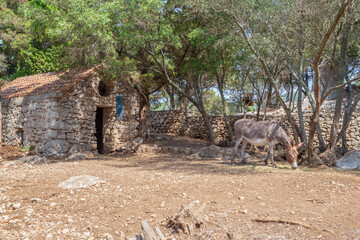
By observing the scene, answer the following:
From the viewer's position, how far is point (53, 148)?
35.6ft

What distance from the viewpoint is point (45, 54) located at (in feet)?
57.5

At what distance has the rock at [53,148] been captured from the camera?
35.2 feet

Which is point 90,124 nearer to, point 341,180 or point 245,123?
point 245,123

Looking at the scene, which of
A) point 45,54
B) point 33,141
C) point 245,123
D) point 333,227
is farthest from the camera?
point 45,54

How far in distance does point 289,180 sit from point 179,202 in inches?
116

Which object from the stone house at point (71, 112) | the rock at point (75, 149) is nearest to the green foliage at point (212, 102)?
the stone house at point (71, 112)

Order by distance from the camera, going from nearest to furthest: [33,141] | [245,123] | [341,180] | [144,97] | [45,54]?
[341,180] < [245,123] < [33,141] < [144,97] < [45,54]

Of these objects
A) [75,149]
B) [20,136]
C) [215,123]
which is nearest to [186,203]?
[75,149]

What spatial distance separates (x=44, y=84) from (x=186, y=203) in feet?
37.1

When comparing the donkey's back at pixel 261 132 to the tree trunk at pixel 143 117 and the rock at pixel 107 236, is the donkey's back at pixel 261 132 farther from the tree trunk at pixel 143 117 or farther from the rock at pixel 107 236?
the tree trunk at pixel 143 117

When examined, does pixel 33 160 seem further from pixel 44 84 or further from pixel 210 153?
pixel 210 153

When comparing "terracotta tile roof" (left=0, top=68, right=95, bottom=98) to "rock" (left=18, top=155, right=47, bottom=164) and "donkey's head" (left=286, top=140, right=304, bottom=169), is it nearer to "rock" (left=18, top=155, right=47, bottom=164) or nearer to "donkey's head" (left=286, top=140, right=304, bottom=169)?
"rock" (left=18, top=155, right=47, bottom=164)

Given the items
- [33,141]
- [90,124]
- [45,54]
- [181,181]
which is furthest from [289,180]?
[45,54]

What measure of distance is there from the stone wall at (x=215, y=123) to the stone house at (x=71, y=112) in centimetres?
575
